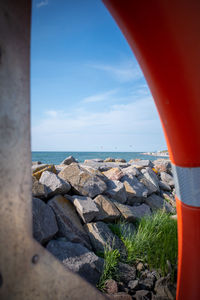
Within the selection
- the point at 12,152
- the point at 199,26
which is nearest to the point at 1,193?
the point at 12,152

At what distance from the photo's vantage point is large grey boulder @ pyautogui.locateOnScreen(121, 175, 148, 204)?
2842mm

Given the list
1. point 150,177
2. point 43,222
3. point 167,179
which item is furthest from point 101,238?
point 167,179

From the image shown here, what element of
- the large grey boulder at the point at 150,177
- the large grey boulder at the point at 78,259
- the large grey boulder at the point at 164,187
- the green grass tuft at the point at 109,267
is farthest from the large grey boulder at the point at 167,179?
the large grey boulder at the point at 78,259

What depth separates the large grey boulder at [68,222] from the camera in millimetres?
1811

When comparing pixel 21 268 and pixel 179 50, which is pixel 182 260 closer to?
pixel 21 268

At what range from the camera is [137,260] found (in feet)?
6.37

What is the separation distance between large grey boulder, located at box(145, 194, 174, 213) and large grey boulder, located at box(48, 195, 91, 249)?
152 centimetres

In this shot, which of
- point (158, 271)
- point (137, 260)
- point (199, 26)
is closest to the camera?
point (199, 26)

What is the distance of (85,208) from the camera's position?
→ 202 centimetres

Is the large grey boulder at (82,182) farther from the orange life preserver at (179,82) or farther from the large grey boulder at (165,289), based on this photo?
the orange life preserver at (179,82)

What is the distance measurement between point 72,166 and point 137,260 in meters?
1.31

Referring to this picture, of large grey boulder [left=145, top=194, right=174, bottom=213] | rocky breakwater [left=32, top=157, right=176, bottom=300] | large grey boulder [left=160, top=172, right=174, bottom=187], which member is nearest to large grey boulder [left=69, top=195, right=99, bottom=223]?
rocky breakwater [left=32, top=157, right=176, bottom=300]

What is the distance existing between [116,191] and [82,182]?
539 mm

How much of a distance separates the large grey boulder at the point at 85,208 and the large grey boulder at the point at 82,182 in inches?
5.3
